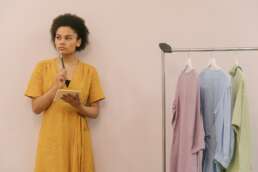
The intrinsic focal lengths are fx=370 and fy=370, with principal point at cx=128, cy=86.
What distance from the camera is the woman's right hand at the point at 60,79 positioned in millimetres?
1828

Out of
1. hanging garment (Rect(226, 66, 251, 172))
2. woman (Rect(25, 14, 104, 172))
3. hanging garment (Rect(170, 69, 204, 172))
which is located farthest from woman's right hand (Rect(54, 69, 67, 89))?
hanging garment (Rect(226, 66, 251, 172))

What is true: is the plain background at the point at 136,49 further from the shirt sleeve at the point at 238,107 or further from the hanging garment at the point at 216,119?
the shirt sleeve at the point at 238,107

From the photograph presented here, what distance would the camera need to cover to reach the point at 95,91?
6.70 ft

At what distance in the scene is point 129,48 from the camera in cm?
214

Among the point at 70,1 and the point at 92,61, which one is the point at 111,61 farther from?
the point at 70,1

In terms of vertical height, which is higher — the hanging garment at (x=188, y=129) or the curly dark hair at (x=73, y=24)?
the curly dark hair at (x=73, y=24)

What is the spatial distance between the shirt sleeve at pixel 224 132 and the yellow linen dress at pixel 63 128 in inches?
28.0

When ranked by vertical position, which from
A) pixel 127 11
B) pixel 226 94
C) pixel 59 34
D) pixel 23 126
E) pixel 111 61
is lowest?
pixel 23 126

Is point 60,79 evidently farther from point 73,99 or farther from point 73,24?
point 73,24

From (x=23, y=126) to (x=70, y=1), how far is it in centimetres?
76

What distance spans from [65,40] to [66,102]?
33 cm

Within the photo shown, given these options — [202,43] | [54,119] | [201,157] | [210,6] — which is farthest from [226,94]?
[54,119]

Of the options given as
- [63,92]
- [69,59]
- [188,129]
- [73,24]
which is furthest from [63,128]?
[188,129]

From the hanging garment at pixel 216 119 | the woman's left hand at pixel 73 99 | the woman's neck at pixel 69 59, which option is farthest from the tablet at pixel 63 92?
the hanging garment at pixel 216 119
